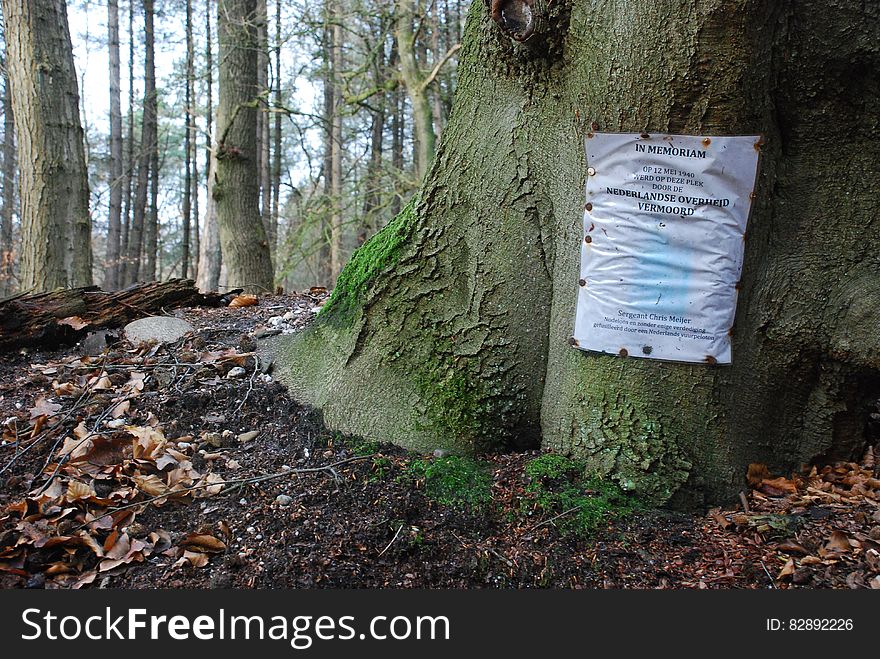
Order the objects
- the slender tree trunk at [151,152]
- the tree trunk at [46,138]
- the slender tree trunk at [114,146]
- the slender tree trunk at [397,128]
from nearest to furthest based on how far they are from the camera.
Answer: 1. the tree trunk at [46,138]
2. the slender tree trunk at [397,128]
3. the slender tree trunk at [114,146]
4. the slender tree trunk at [151,152]

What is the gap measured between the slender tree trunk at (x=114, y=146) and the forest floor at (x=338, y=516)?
1954 cm

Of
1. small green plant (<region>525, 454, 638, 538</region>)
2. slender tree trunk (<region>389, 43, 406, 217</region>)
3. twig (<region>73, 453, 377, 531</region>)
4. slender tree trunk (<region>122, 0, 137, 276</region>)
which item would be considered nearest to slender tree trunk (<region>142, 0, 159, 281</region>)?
slender tree trunk (<region>122, 0, 137, 276</region>)

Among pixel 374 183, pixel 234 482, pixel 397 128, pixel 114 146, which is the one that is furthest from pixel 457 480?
pixel 114 146

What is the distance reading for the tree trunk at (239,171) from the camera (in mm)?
8023

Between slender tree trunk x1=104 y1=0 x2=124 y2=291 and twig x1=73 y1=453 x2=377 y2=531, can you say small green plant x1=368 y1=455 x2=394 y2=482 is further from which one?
slender tree trunk x1=104 y1=0 x2=124 y2=291

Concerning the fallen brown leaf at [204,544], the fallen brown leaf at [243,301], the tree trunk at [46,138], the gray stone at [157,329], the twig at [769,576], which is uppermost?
the tree trunk at [46,138]

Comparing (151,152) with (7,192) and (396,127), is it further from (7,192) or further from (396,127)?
(396,127)

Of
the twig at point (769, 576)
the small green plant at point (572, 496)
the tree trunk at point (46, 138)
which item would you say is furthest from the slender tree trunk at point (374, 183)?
the twig at point (769, 576)

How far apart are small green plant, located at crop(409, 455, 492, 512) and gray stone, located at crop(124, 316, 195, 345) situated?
2.01 meters

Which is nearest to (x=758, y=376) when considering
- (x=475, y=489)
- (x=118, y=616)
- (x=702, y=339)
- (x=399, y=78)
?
(x=702, y=339)

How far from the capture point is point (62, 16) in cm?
623

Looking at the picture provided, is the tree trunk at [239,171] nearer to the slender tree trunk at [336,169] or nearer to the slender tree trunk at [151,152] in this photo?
the slender tree trunk at [336,169]

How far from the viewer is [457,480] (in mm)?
2518

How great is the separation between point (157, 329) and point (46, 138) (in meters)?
3.55
